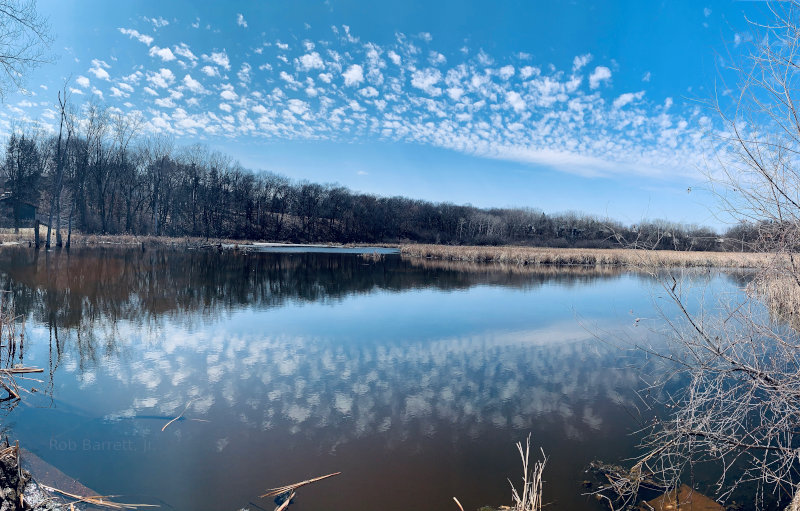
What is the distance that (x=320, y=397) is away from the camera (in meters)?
5.80

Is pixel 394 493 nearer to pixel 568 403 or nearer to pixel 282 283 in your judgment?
pixel 568 403

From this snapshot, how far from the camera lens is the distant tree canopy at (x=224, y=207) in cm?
3728

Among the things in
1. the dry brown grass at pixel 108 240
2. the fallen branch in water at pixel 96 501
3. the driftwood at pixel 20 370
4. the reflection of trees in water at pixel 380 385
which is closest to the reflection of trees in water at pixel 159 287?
the driftwood at pixel 20 370

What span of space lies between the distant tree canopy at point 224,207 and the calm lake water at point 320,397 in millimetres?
2765

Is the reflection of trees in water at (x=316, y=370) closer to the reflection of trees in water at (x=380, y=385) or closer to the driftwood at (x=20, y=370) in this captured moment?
the reflection of trees in water at (x=380, y=385)

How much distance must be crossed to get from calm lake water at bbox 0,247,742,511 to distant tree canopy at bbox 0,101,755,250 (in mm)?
2765

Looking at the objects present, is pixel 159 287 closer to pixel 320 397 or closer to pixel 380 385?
pixel 320 397

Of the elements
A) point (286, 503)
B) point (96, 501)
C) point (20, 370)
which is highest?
point (20, 370)

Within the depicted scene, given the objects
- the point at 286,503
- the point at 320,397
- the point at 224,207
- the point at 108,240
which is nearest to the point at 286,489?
the point at 286,503

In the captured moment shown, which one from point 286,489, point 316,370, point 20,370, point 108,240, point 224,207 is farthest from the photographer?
point 224,207

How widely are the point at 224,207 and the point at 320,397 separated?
6056 centimetres

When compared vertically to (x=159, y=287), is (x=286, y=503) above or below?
below

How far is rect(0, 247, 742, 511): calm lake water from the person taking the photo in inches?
155

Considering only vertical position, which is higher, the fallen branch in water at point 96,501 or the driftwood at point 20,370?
the driftwood at point 20,370
